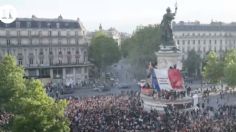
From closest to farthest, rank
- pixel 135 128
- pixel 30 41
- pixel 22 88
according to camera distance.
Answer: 1. pixel 135 128
2. pixel 22 88
3. pixel 30 41

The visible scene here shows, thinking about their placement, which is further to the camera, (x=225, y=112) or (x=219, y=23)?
(x=219, y=23)

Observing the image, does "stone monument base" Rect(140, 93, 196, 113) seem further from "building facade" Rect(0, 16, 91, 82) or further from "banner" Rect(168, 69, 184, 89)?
"building facade" Rect(0, 16, 91, 82)

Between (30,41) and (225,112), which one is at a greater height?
(30,41)

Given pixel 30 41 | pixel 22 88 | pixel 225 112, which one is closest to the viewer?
pixel 22 88

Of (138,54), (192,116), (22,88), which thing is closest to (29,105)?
(22,88)

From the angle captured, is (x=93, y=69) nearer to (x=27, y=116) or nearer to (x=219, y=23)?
(x=219, y=23)
